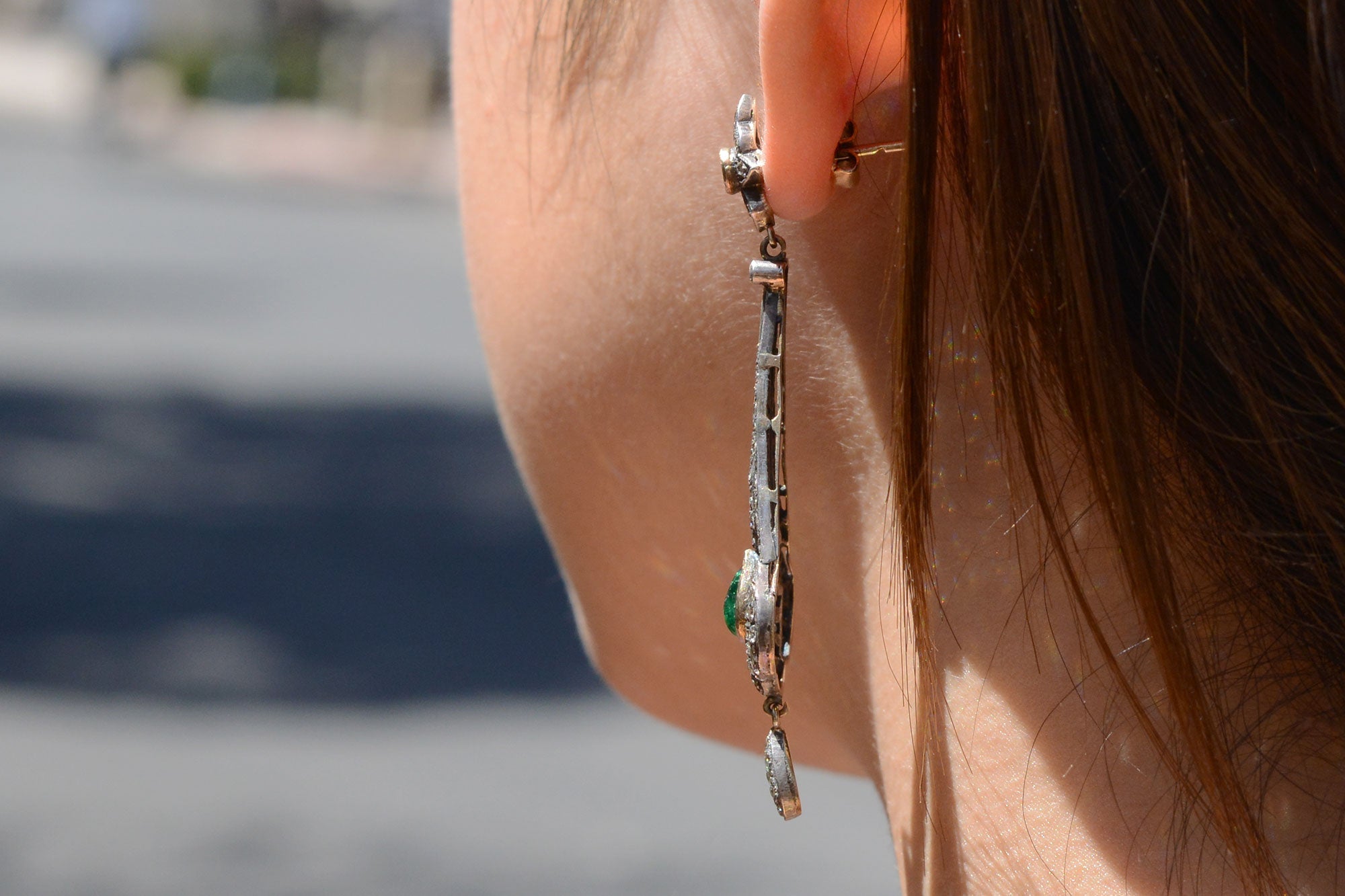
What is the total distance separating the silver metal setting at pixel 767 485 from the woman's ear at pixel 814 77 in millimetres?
11

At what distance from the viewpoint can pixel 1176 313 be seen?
620 mm

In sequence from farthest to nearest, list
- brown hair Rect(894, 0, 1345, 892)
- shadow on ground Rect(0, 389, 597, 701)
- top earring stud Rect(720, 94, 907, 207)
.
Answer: shadow on ground Rect(0, 389, 597, 701), top earring stud Rect(720, 94, 907, 207), brown hair Rect(894, 0, 1345, 892)

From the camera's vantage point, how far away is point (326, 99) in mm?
17078

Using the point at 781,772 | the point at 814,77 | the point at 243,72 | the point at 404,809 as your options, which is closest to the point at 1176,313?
the point at 814,77

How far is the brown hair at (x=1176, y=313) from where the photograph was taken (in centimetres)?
58

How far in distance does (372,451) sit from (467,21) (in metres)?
5.84

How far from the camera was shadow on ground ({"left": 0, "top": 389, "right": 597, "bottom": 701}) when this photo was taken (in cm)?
459

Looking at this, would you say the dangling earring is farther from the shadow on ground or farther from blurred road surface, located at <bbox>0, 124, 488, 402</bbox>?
blurred road surface, located at <bbox>0, 124, 488, 402</bbox>

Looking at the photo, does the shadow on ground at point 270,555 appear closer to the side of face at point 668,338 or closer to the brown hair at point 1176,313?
the side of face at point 668,338

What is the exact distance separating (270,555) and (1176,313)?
5.14 m

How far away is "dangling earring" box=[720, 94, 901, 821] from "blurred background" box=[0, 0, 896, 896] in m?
2.99

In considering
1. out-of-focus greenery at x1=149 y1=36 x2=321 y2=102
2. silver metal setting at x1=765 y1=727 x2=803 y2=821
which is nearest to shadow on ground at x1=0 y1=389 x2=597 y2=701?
silver metal setting at x1=765 y1=727 x2=803 y2=821

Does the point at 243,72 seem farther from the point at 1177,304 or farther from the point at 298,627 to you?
the point at 1177,304

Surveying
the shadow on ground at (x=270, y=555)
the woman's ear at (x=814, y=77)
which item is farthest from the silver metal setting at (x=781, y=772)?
the shadow on ground at (x=270, y=555)
